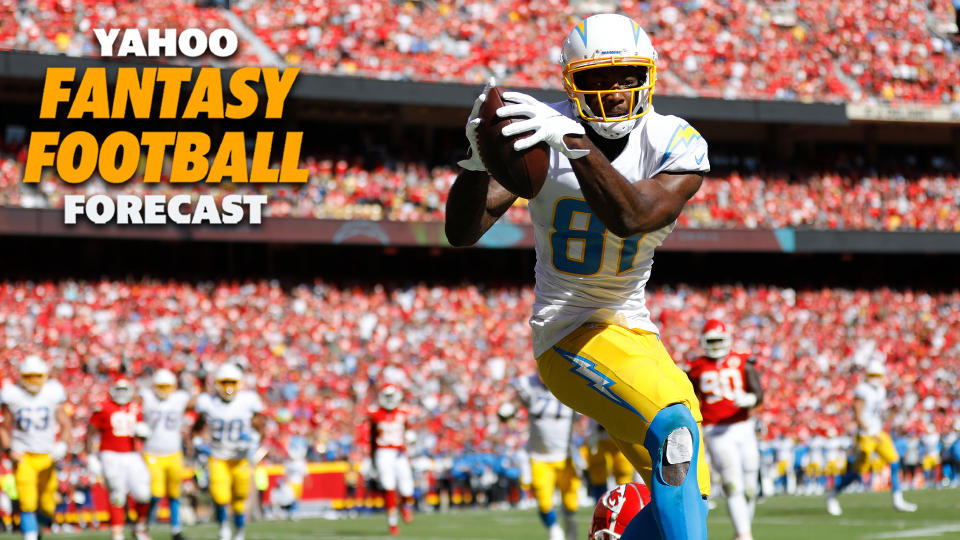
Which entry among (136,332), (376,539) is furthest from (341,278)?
(376,539)

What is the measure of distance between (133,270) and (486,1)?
10.3 meters

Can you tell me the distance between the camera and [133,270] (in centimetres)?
2350

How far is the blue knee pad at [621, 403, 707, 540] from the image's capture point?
393cm

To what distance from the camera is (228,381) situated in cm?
1232

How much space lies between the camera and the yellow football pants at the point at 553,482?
1137 centimetres

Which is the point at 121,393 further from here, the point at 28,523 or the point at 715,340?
the point at 715,340

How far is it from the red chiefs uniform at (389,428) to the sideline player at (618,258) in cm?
1118

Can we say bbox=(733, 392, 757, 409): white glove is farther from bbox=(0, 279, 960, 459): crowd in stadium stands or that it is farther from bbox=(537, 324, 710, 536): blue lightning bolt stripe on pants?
bbox=(0, 279, 960, 459): crowd in stadium stands

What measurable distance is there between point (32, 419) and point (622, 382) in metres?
9.26

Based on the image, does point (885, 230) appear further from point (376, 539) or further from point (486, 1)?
point (376, 539)

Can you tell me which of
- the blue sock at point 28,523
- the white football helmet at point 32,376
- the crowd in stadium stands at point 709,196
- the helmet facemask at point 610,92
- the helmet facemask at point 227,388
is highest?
the crowd in stadium stands at point 709,196

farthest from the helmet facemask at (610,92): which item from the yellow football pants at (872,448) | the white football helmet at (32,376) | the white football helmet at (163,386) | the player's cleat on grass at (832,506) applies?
the yellow football pants at (872,448)

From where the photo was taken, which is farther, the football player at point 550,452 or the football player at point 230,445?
the football player at point 230,445

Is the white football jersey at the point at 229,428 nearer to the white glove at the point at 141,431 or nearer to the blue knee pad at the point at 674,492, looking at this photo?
the white glove at the point at 141,431
